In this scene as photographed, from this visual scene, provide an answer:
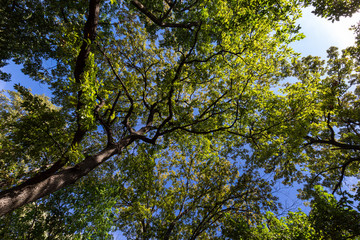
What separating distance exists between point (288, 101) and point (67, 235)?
1061 centimetres

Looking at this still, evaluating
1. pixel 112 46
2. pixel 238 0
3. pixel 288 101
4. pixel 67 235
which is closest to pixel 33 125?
pixel 67 235

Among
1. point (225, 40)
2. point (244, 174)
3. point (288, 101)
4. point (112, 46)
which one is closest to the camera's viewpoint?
point (225, 40)

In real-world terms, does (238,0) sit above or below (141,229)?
above

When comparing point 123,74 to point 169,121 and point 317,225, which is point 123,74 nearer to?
point 169,121

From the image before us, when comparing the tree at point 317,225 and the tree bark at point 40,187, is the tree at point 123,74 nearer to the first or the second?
the tree bark at point 40,187

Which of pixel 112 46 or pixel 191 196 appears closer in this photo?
pixel 112 46

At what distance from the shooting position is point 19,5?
25.6 ft

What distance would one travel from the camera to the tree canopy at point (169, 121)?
4680 mm

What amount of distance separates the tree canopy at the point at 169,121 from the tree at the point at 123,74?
0.05 meters

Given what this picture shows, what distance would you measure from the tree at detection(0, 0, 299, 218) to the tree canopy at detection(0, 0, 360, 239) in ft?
0.15

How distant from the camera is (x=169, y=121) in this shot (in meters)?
8.30

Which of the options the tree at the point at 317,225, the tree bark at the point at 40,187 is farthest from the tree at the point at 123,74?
the tree at the point at 317,225

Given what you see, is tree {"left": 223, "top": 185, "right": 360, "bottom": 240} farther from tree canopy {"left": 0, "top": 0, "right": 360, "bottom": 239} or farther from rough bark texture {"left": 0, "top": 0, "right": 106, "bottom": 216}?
rough bark texture {"left": 0, "top": 0, "right": 106, "bottom": 216}

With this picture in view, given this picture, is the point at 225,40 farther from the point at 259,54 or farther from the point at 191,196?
the point at 191,196
